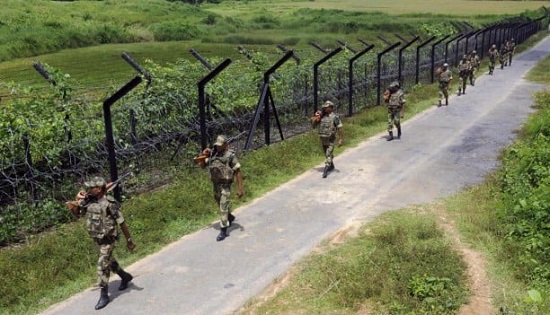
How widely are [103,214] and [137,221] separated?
8.28ft

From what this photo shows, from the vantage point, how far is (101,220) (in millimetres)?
7371

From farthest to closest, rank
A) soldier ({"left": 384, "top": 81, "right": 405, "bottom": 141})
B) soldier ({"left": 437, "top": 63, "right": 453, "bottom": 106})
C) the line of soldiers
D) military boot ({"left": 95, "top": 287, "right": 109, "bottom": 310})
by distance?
the line of soldiers < soldier ({"left": 437, "top": 63, "right": 453, "bottom": 106}) < soldier ({"left": 384, "top": 81, "right": 405, "bottom": 141}) < military boot ({"left": 95, "top": 287, "right": 109, "bottom": 310})

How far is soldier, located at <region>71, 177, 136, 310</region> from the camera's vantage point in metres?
7.37

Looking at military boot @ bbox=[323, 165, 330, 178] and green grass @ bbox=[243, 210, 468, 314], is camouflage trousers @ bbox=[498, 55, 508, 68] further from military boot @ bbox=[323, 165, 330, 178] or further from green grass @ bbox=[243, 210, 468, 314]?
green grass @ bbox=[243, 210, 468, 314]

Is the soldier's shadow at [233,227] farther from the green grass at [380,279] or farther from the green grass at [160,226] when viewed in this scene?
the green grass at [380,279]

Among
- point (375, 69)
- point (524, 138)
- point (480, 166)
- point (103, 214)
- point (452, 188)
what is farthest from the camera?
point (375, 69)

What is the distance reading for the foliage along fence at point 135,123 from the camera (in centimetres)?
980

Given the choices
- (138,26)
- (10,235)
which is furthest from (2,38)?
(10,235)

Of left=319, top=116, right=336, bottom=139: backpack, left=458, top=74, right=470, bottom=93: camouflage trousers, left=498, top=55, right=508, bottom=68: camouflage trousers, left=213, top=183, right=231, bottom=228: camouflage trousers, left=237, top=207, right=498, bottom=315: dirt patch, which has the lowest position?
left=498, top=55, right=508, bottom=68: camouflage trousers

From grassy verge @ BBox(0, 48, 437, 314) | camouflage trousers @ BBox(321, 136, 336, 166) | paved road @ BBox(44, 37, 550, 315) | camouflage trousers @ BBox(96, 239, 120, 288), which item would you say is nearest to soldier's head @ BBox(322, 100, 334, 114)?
camouflage trousers @ BBox(321, 136, 336, 166)

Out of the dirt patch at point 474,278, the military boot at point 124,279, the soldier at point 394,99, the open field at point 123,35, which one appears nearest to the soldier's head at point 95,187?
the military boot at point 124,279

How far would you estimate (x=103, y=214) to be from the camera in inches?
290

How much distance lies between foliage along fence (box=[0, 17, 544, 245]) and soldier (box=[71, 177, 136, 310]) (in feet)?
8.80

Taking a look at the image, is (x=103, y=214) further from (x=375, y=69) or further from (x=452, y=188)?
(x=375, y=69)
